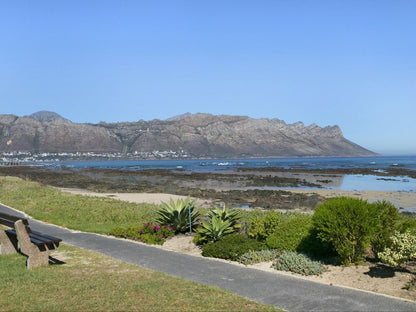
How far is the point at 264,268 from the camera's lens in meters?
8.07

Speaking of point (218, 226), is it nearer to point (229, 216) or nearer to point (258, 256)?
point (229, 216)

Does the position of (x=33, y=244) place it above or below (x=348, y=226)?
below

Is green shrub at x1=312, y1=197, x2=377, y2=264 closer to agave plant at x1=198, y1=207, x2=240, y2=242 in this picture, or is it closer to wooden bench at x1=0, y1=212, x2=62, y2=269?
agave plant at x1=198, y1=207, x2=240, y2=242

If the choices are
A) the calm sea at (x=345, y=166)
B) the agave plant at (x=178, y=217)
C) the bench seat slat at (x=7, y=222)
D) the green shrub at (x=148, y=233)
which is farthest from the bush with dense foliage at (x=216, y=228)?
the calm sea at (x=345, y=166)

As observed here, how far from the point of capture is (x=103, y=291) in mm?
5934

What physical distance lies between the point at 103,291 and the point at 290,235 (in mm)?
4806

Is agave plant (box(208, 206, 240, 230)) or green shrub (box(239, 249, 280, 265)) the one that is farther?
agave plant (box(208, 206, 240, 230))

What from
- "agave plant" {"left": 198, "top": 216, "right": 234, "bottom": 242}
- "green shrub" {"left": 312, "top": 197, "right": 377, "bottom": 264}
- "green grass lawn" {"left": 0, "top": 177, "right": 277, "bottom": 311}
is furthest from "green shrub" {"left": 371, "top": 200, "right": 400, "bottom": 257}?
"agave plant" {"left": 198, "top": 216, "right": 234, "bottom": 242}

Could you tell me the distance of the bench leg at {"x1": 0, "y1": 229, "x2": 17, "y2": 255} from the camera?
27.9ft

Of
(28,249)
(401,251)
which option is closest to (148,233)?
(28,249)

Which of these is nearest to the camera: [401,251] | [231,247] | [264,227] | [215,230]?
[401,251]

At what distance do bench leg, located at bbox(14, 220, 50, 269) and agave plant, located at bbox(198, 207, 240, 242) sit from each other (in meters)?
4.22

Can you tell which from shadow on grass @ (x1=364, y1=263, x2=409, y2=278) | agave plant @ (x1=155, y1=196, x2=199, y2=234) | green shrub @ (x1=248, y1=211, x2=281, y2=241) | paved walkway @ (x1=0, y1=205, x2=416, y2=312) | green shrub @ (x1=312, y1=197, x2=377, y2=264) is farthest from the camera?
agave plant @ (x1=155, y1=196, x2=199, y2=234)

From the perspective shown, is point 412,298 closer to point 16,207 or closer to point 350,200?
point 350,200
